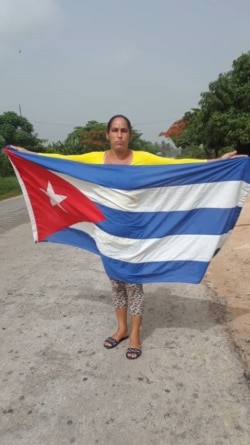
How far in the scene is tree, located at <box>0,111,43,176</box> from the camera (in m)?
34.0

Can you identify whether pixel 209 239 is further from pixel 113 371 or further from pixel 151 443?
pixel 151 443

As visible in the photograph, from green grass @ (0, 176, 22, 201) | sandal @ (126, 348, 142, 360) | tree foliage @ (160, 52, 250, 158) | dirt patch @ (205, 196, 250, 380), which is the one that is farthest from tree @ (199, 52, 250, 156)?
sandal @ (126, 348, 142, 360)

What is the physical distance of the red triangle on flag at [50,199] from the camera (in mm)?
3529

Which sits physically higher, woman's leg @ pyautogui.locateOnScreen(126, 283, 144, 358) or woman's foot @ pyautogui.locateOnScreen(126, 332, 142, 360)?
woman's leg @ pyautogui.locateOnScreen(126, 283, 144, 358)

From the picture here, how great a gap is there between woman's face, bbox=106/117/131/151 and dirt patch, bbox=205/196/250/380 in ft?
5.93

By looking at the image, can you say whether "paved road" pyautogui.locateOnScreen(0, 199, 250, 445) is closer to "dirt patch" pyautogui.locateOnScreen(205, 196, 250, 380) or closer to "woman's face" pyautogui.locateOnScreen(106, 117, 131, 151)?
"dirt patch" pyautogui.locateOnScreen(205, 196, 250, 380)

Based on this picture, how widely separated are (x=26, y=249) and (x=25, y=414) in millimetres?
4984

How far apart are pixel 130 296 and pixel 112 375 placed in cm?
67

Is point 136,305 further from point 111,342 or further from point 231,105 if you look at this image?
point 231,105

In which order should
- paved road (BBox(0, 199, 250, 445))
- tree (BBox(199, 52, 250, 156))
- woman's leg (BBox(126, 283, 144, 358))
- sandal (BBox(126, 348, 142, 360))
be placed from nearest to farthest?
paved road (BBox(0, 199, 250, 445)) < sandal (BBox(126, 348, 142, 360)) < woman's leg (BBox(126, 283, 144, 358)) < tree (BBox(199, 52, 250, 156))

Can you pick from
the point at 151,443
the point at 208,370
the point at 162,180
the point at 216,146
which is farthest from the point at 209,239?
the point at 216,146

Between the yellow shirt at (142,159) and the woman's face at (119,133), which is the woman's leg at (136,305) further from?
the woman's face at (119,133)

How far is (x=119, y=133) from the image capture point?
3.18 meters

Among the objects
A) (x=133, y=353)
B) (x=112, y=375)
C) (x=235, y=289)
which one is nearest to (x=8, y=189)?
(x=235, y=289)
